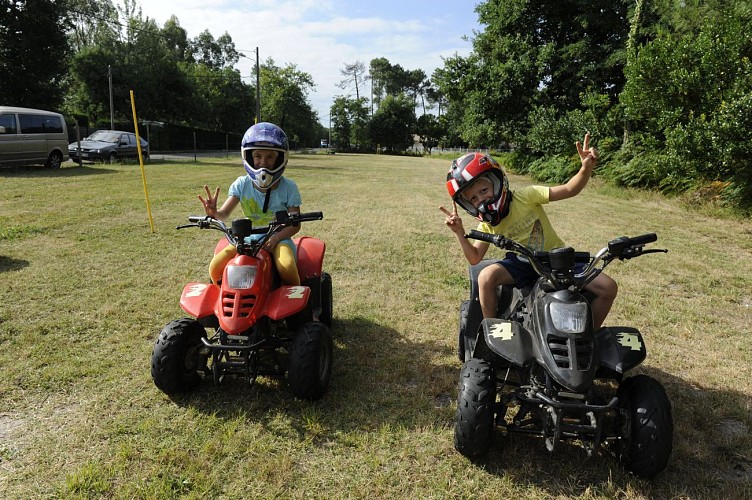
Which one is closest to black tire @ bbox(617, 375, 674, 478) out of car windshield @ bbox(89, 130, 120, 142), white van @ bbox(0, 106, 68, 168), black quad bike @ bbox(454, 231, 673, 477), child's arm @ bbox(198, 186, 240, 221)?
black quad bike @ bbox(454, 231, 673, 477)

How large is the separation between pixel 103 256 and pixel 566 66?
21.0m

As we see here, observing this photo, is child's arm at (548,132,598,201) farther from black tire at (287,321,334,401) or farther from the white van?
the white van

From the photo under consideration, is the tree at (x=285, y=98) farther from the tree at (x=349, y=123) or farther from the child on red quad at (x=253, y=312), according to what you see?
the child on red quad at (x=253, y=312)

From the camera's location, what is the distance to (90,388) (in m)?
3.51

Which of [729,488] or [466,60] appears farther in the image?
[466,60]

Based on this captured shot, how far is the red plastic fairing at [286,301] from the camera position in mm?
3244

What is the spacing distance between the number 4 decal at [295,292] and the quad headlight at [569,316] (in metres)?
1.66

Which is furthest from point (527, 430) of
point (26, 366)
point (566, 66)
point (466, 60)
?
point (466, 60)

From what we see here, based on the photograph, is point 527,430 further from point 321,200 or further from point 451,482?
point 321,200

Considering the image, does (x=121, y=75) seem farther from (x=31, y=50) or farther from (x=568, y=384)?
(x=568, y=384)

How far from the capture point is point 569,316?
2.58 metres

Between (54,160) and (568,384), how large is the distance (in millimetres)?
20411

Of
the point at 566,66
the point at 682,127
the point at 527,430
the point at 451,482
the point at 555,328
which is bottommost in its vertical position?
the point at 451,482

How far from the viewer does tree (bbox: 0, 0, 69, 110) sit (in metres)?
26.5
